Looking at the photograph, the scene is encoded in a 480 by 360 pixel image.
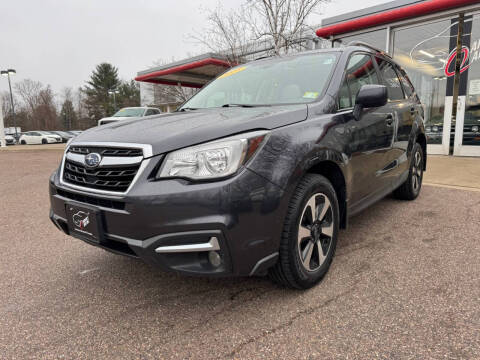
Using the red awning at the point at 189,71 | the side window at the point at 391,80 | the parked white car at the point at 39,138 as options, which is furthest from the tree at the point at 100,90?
the side window at the point at 391,80

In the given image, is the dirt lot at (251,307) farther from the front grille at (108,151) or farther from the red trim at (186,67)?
the red trim at (186,67)

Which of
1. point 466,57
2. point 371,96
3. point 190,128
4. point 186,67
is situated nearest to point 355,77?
point 371,96

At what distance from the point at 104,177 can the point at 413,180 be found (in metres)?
3.75

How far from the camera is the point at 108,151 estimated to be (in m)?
1.93

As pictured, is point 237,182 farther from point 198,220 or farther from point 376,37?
point 376,37

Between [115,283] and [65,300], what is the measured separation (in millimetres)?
→ 331

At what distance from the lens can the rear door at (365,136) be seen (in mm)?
2584

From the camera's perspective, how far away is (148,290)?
2340 mm

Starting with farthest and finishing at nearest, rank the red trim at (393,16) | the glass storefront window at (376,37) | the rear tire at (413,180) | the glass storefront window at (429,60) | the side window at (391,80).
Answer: the glass storefront window at (376,37) → the glass storefront window at (429,60) → the red trim at (393,16) → the rear tire at (413,180) → the side window at (391,80)

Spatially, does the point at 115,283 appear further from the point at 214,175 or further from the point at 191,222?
the point at 214,175

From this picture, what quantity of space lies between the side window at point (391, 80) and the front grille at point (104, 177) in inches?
106

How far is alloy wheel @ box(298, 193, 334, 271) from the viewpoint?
2125 millimetres

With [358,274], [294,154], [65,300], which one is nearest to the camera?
[294,154]

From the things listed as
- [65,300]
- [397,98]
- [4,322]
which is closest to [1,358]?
[4,322]
